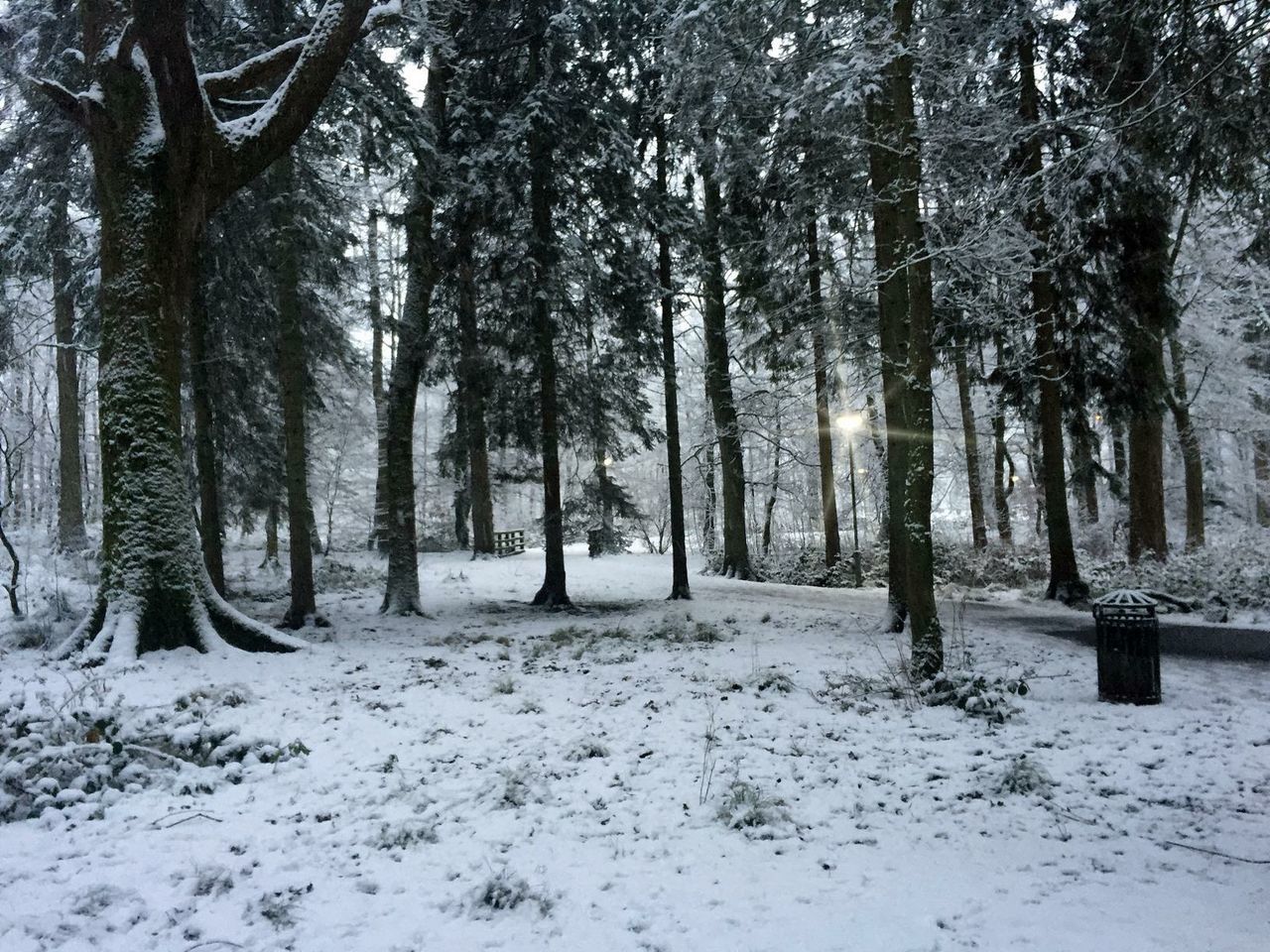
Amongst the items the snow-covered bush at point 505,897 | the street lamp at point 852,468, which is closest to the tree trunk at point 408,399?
the snow-covered bush at point 505,897

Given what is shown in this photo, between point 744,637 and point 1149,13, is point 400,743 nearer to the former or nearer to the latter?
point 744,637

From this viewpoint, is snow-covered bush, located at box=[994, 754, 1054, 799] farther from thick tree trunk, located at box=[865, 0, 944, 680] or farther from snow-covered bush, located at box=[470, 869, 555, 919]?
snow-covered bush, located at box=[470, 869, 555, 919]

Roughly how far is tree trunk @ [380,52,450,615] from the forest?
0.28 ft

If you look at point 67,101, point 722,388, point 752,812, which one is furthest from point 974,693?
point 722,388

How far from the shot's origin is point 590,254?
13.1 metres

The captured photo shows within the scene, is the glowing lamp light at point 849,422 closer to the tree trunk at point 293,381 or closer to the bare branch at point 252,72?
the tree trunk at point 293,381

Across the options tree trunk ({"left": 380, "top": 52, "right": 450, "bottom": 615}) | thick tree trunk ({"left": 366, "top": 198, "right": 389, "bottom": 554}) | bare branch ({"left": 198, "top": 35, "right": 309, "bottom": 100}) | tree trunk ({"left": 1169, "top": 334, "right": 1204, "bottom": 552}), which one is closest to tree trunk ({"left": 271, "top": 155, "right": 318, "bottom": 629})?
tree trunk ({"left": 380, "top": 52, "right": 450, "bottom": 615})

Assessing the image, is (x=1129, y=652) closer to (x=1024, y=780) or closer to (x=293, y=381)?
(x=1024, y=780)

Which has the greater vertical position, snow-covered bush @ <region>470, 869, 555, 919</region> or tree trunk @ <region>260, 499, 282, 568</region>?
tree trunk @ <region>260, 499, 282, 568</region>

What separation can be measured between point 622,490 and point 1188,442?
1472cm

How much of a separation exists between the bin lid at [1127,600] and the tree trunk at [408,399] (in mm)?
9741

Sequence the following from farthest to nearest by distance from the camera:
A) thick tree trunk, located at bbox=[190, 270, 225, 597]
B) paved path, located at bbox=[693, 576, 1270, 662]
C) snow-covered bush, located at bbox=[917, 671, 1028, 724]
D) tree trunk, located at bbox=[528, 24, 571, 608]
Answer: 1. tree trunk, located at bbox=[528, 24, 571, 608]
2. thick tree trunk, located at bbox=[190, 270, 225, 597]
3. paved path, located at bbox=[693, 576, 1270, 662]
4. snow-covered bush, located at bbox=[917, 671, 1028, 724]

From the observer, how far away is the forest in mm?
3498

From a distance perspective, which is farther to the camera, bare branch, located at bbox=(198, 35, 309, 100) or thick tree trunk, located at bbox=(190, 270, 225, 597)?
thick tree trunk, located at bbox=(190, 270, 225, 597)
